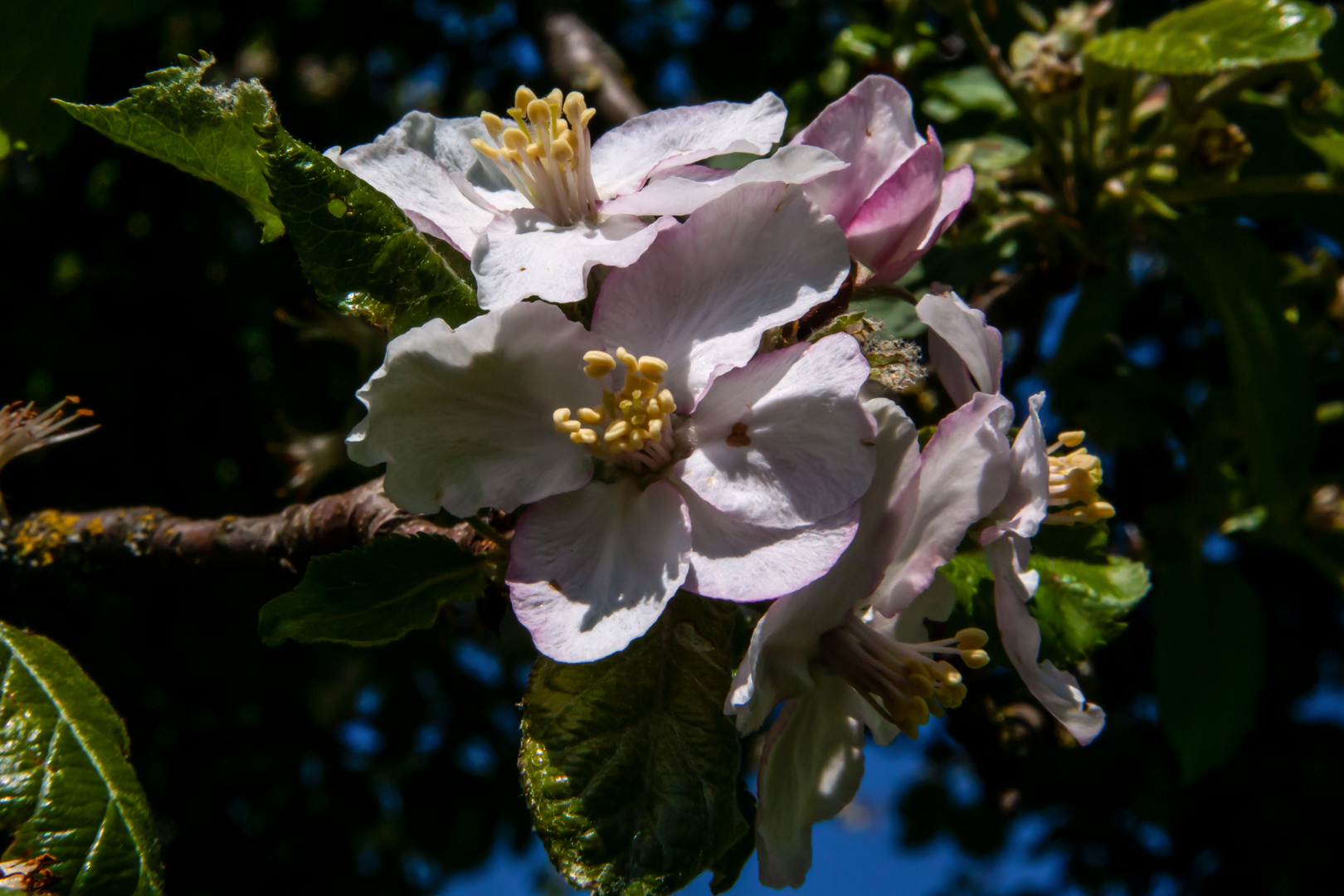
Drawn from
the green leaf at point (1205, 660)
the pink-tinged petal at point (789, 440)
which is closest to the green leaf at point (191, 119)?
the pink-tinged petal at point (789, 440)

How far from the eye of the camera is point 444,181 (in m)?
0.98

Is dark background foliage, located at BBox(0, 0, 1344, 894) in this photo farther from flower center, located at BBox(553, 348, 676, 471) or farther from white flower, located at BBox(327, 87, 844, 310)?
flower center, located at BBox(553, 348, 676, 471)

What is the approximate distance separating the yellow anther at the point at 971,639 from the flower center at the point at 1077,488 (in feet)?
0.62

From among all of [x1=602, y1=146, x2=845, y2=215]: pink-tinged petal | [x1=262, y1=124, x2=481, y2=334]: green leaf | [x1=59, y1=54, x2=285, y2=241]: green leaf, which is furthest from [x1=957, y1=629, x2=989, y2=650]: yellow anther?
[x1=59, y1=54, x2=285, y2=241]: green leaf

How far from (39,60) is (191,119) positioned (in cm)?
65

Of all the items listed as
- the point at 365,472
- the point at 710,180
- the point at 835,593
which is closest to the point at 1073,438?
the point at 835,593

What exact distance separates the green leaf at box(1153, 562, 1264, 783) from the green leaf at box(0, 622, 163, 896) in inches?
59.3

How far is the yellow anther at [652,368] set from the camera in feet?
2.66

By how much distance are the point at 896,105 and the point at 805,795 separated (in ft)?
2.20

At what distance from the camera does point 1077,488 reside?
1.01m

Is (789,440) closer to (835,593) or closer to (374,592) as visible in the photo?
(835,593)

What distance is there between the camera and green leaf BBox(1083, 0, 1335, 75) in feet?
4.17

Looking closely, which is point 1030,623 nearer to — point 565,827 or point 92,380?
point 565,827

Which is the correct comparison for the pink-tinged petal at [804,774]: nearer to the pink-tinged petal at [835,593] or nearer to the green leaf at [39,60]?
the pink-tinged petal at [835,593]
